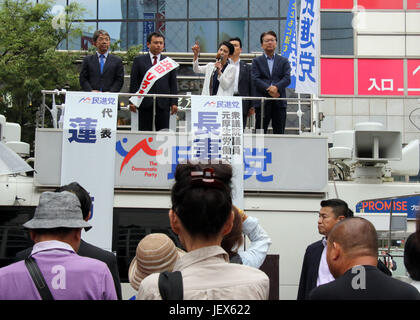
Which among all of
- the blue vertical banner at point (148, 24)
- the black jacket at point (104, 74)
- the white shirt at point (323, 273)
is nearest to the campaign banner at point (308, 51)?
the black jacket at point (104, 74)

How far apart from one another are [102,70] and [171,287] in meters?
6.68

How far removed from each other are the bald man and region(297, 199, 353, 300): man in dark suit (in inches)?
86.0

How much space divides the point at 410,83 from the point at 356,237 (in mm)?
20936

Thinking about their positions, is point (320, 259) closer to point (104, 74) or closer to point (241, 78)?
point (241, 78)

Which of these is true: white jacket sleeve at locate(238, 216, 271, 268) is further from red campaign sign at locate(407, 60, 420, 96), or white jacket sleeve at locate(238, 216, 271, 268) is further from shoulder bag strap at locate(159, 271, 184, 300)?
red campaign sign at locate(407, 60, 420, 96)

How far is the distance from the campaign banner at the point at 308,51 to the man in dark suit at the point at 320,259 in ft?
11.7

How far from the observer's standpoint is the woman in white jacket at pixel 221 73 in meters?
8.49

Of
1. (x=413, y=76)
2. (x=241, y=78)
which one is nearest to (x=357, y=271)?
(x=241, y=78)

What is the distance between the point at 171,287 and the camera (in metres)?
2.41

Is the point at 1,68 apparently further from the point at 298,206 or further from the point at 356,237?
the point at 356,237

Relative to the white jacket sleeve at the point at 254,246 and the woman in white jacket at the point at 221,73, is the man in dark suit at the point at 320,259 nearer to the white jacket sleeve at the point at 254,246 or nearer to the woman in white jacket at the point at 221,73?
the white jacket sleeve at the point at 254,246

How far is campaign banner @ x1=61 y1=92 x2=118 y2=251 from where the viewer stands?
7668 millimetres

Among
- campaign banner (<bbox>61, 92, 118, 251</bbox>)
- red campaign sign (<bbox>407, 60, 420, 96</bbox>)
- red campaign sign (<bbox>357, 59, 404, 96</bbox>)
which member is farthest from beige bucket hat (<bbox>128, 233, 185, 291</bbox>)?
red campaign sign (<bbox>407, 60, 420, 96</bbox>)
